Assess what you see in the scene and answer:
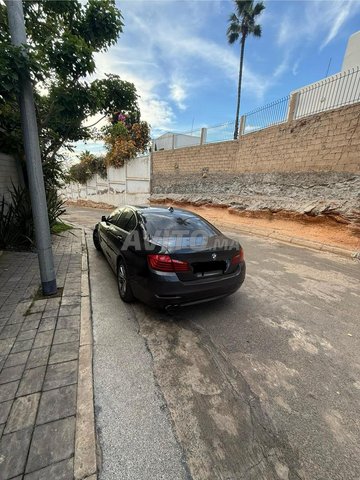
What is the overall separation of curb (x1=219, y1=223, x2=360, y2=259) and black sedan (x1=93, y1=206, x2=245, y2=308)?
15.2 feet

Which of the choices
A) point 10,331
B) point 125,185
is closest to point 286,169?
point 10,331

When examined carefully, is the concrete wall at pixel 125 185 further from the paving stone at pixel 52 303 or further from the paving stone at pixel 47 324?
the paving stone at pixel 47 324

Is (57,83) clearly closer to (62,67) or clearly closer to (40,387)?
(62,67)

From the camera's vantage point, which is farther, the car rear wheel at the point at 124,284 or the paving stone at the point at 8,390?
the car rear wheel at the point at 124,284

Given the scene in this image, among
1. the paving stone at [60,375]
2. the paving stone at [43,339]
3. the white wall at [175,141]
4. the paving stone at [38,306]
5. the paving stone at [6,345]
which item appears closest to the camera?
the paving stone at [60,375]

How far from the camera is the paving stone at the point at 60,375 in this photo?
6.27ft

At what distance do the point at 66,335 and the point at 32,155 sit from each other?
234cm

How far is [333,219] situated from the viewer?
23.7 feet

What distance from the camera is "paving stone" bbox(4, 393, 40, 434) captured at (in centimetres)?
157

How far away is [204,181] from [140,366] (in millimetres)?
11771

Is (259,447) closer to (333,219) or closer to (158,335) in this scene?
(158,335)

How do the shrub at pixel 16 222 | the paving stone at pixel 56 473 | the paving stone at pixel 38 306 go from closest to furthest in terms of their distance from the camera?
the paving stone at pixel 56 473, the paving stone at pixel 38 306, the shrub at pixel 16 222

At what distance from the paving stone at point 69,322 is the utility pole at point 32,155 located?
776 mm

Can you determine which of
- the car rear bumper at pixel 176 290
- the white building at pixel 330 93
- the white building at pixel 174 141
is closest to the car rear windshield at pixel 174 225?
the car rear bumper at pixel 176 290
